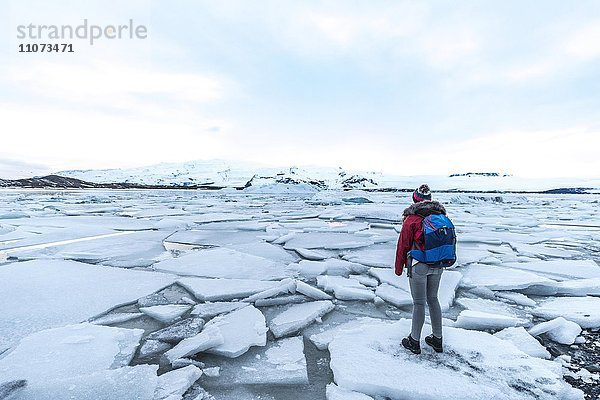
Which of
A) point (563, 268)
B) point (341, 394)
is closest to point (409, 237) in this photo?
point (341, 394)

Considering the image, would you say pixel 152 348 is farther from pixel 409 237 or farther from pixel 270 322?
pixel 409 237

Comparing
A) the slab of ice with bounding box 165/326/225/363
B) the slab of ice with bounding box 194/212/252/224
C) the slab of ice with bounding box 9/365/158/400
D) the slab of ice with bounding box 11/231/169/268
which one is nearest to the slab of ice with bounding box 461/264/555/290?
the slab of ice with bounding box 165/326/225/363

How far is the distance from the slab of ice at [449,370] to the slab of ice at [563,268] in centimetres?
270

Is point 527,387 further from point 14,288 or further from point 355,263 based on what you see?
point 14,288

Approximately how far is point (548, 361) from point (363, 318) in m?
1.38

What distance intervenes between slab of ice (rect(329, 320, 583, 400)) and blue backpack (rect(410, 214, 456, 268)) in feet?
2.25

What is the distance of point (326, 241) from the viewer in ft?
22.8

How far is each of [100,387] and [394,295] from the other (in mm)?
2722

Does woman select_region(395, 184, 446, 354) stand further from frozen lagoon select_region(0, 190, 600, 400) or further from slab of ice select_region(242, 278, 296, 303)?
slab of ice select_region(242, 278, 296, 303)

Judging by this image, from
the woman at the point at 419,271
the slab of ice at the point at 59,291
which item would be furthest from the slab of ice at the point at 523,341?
the slab of ice at the point at 59,291

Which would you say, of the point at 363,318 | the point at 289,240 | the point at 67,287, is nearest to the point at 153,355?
the point at 363,318

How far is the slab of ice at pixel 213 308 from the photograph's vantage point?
313 centimetres

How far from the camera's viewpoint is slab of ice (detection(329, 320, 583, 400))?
1967 millimetres

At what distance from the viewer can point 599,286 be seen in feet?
12.7
